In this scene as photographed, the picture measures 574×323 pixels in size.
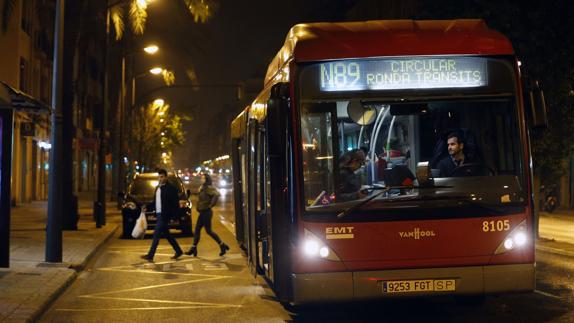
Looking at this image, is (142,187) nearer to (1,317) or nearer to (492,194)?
(1,317)

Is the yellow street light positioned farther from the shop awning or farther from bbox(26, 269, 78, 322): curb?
bbox(26, 269, 78, 322): curb

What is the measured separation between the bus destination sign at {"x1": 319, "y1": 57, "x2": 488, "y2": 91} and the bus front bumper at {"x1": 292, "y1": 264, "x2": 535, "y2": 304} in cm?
182

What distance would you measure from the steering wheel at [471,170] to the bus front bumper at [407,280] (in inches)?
36.0

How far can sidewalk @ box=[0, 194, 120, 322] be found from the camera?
9344mm

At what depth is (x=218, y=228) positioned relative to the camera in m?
23.9

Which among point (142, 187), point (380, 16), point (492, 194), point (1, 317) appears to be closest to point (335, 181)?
point (492, 194)

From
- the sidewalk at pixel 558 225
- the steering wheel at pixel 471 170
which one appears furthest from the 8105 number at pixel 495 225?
the sidewalk at pixel 558 225

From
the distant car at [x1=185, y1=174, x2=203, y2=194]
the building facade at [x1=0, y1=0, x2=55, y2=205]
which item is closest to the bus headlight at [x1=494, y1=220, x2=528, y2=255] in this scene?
the building facade at [x1=0, y1=0, x2=55, y2=205]

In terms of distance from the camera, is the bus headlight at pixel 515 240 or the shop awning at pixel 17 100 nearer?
the bus headlight at pixel 515 240

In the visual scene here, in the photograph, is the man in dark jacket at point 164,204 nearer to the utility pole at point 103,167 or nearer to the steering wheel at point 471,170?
the steering wheel at point 471,170

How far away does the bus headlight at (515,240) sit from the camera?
7.68 m

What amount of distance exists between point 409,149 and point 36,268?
25.8 feet

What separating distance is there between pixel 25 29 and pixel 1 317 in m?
29.1

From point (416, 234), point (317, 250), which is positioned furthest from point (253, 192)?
point (416, 234)
